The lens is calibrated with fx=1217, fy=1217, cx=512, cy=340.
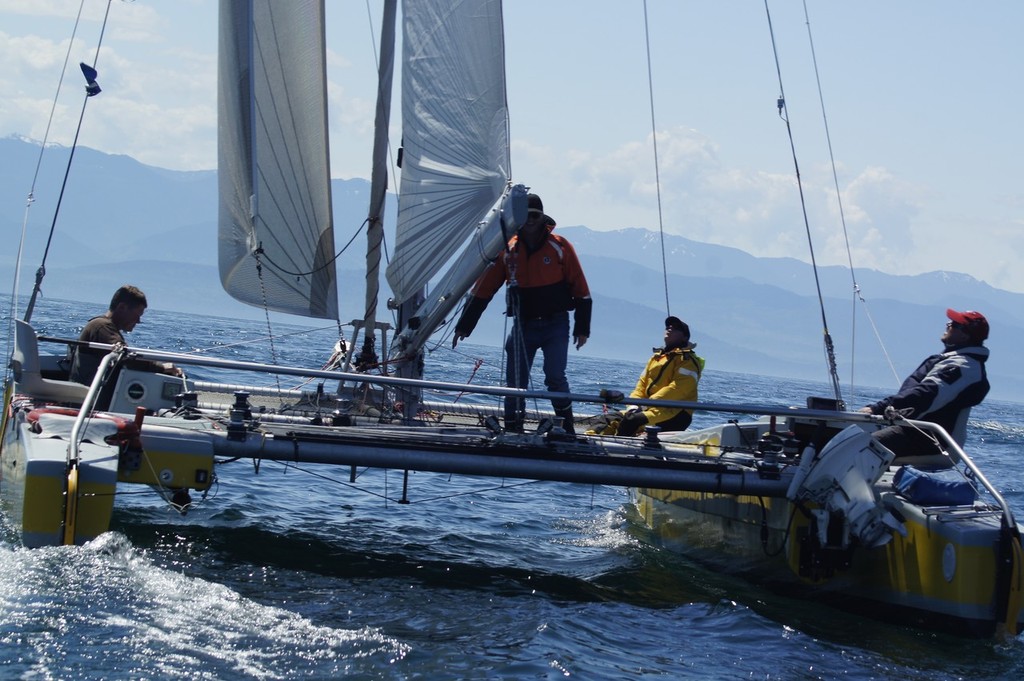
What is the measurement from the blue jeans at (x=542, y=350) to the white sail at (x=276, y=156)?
88.9 inches

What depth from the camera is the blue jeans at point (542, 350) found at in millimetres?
9117

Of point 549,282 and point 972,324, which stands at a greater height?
point 549,282

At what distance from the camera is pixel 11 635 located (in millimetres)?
5395

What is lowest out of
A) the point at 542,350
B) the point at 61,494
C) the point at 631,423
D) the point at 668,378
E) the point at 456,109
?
the point at 61,494

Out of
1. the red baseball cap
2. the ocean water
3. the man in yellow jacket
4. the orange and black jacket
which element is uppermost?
the orange and black jacket

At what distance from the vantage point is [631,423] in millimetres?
10422

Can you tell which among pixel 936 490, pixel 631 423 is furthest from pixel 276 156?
pixel 936 490

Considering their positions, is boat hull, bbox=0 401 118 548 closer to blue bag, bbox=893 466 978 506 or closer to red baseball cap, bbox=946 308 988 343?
blue bag, bbox=893 466 978 506

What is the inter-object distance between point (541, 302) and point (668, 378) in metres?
1.70

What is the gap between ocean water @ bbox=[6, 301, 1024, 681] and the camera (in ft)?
18.3

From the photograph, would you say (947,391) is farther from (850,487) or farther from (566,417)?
(566,417)

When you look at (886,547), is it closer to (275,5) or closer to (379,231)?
(379,231)

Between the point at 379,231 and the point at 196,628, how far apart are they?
17.5ft

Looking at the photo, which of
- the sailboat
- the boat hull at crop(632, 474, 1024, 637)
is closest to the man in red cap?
the sailboat
